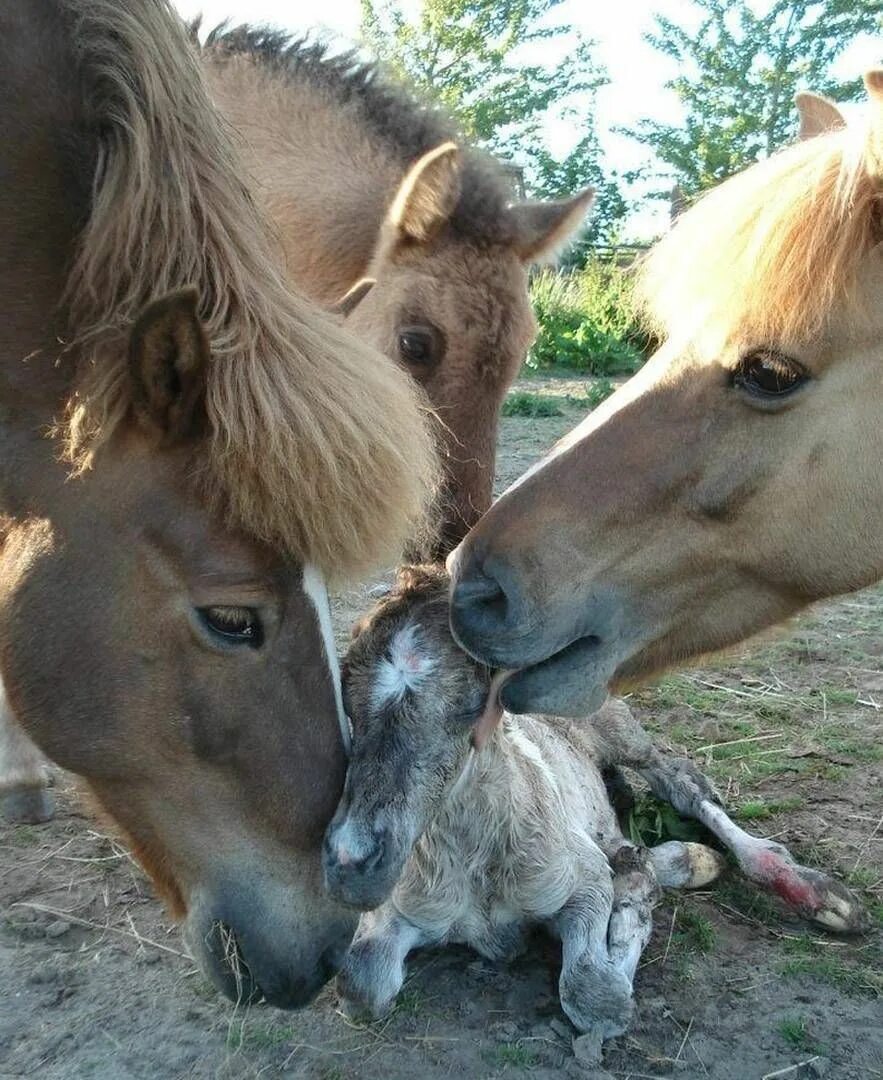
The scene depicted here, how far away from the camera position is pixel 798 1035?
2814 mm

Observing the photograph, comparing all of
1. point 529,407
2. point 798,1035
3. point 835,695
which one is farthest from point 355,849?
point 529,407

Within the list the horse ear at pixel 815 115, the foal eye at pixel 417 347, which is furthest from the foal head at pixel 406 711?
the horse ear at pixel 815 115

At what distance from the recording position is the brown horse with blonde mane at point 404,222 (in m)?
4.27

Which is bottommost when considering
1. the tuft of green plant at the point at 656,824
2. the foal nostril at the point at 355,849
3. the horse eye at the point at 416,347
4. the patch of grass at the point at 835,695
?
the tuft of green plant at the point at 656,824

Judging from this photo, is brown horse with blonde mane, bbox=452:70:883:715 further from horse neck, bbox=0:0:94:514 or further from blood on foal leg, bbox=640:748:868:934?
blood on foal leg, bbox=640:748:868:934

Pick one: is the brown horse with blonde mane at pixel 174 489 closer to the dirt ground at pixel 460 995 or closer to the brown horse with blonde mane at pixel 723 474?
the brown horse with blonde mane at pixel 723 474

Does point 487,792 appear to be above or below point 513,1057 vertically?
above

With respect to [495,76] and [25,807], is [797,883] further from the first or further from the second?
[495,76]

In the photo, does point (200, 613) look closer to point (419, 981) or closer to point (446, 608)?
point (446, 608)

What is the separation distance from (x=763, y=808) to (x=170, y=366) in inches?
119

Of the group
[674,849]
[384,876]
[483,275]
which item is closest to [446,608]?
[384,876]

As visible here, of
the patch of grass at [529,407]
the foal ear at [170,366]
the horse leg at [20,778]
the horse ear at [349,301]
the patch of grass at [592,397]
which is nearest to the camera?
the foal ear at [170,366]

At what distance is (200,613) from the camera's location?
2145 mm

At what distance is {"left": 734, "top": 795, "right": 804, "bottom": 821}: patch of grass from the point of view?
13.1 feet
